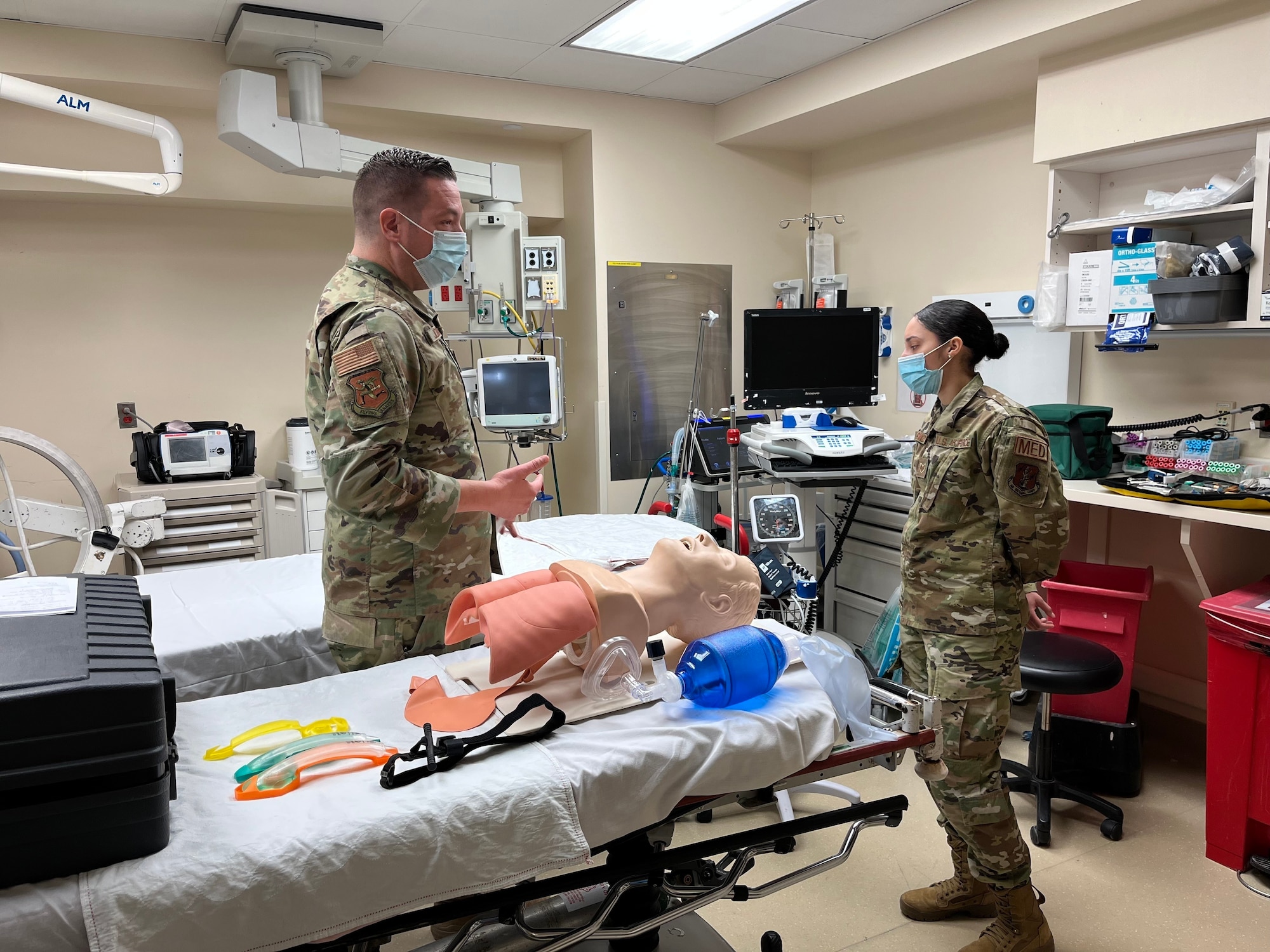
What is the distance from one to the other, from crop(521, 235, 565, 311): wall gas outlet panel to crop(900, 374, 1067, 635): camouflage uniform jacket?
8.49 feet

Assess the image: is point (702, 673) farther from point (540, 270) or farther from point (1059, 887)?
point (540, 270)

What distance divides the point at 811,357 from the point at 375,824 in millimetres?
2863

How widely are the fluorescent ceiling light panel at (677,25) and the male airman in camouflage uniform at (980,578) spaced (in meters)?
2.20

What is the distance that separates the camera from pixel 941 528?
6.89 feet

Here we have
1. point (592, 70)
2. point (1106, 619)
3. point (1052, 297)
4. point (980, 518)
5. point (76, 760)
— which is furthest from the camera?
point (592, 70)

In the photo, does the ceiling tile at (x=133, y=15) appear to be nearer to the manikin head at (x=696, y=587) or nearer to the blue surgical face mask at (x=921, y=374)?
the blue surgical face mask at (x=921, y=374)

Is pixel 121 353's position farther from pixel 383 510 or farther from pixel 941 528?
pixel 941 528

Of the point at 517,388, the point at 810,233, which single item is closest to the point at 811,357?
the point at 517,388

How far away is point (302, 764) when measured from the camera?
1.25m

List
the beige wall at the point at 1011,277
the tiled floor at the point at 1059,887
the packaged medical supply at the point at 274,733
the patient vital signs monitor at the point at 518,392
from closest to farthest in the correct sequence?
the packaged medical supply at the point at 274,733, the tiled floor at the point at 1059,887, the beige wall at the point at 1011,277, the patient vital signs monitor at the point at 518,392

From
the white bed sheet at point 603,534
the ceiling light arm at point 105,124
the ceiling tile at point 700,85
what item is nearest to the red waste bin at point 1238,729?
the white bed sheet at point 603,534

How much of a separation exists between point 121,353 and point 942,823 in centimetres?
417

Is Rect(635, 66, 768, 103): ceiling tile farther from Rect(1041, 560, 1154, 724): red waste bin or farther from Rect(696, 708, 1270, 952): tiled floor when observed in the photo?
Rect(696, 708, 1270, 952): tiled floor

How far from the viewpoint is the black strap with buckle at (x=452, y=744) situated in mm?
1216
